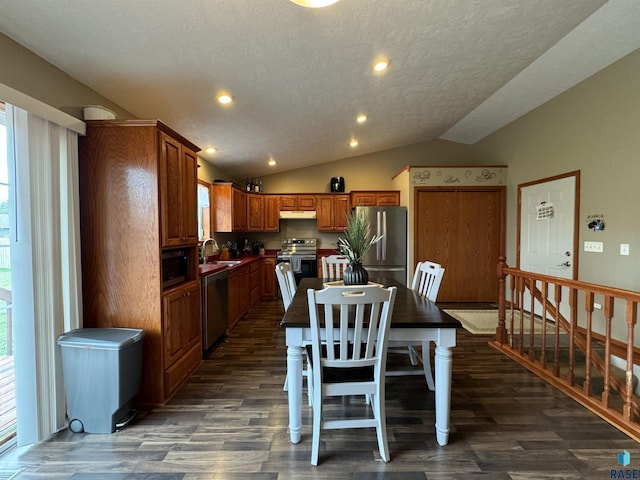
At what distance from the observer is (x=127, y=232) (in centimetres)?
218

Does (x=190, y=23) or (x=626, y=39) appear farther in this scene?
(x=626, y=39)

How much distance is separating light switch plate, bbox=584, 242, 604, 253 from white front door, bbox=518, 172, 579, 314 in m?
0.16

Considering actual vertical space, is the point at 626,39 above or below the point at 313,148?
above

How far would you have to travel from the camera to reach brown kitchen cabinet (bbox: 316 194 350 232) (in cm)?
595

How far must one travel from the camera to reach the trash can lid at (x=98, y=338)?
1869 mm

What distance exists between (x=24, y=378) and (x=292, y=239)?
4643 millimetres

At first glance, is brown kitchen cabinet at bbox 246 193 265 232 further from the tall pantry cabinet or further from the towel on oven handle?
the tall pantry cabinet

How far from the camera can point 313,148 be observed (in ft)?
16.6

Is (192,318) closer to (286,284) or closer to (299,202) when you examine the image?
(286,284)

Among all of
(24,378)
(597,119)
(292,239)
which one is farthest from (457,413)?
(292,239)

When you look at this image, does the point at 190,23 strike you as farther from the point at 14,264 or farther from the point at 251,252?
the point at 251,252

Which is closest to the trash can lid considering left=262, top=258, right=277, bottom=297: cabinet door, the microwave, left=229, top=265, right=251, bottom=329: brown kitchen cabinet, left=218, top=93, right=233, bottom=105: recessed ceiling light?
the microwave

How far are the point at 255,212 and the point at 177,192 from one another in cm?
341

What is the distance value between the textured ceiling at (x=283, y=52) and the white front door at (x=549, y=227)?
4.45 ft
